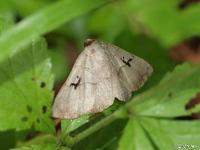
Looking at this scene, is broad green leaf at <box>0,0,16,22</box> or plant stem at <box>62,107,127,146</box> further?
broad green leaf at <box>0,0,16,22</box>

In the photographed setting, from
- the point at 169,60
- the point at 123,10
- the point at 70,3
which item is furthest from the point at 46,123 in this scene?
the point at 123,10

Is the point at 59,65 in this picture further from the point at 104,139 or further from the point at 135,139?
the point at 135,139

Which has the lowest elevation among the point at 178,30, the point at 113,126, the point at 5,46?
the point at 113,126

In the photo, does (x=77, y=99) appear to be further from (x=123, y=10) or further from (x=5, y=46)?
(x=123, y=10)

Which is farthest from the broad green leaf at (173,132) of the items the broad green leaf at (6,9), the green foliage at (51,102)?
the broad green leaf at (6,9)

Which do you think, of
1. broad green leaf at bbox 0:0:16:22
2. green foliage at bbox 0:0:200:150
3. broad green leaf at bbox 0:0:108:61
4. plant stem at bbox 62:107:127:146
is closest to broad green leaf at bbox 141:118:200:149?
green foliage at bbox 0:0:200:150

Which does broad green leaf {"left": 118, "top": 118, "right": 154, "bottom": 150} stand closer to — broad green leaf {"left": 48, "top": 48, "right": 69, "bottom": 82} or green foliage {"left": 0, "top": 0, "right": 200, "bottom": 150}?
green foliage {"left": 0, "top": 0, "right": 200, "bottom": 150}
